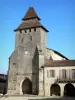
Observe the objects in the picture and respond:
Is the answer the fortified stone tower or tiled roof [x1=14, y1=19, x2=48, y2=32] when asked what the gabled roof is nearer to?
tiled roof [x1=14, y1=19, x2=48, y2=32]

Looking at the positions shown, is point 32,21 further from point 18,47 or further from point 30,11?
point 18,47

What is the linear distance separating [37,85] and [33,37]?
39.7 ft

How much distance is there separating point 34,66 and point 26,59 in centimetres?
286

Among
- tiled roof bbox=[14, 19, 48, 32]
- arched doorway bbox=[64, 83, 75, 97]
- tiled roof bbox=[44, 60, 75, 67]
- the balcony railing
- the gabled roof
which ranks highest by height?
the gabled roof

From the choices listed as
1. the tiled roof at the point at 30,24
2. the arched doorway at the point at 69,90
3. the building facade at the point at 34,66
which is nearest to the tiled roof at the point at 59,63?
the building facade at the point at 34,66

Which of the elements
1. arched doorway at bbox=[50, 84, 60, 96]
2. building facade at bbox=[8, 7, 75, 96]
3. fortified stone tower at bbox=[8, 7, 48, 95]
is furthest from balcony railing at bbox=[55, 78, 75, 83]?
fortified stone tower at bbox=[8, 7, 48, 95]

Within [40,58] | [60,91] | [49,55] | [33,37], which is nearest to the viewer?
[60,91]

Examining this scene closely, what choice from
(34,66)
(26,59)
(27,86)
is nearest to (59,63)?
(34,66)

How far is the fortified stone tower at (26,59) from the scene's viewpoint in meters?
52.3

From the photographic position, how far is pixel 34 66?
5262 centimetres

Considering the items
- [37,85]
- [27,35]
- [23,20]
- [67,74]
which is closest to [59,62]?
[67,74]

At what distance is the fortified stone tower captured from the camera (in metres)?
52.3

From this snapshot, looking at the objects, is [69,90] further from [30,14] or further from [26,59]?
[30,14]

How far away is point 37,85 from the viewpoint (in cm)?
5038
